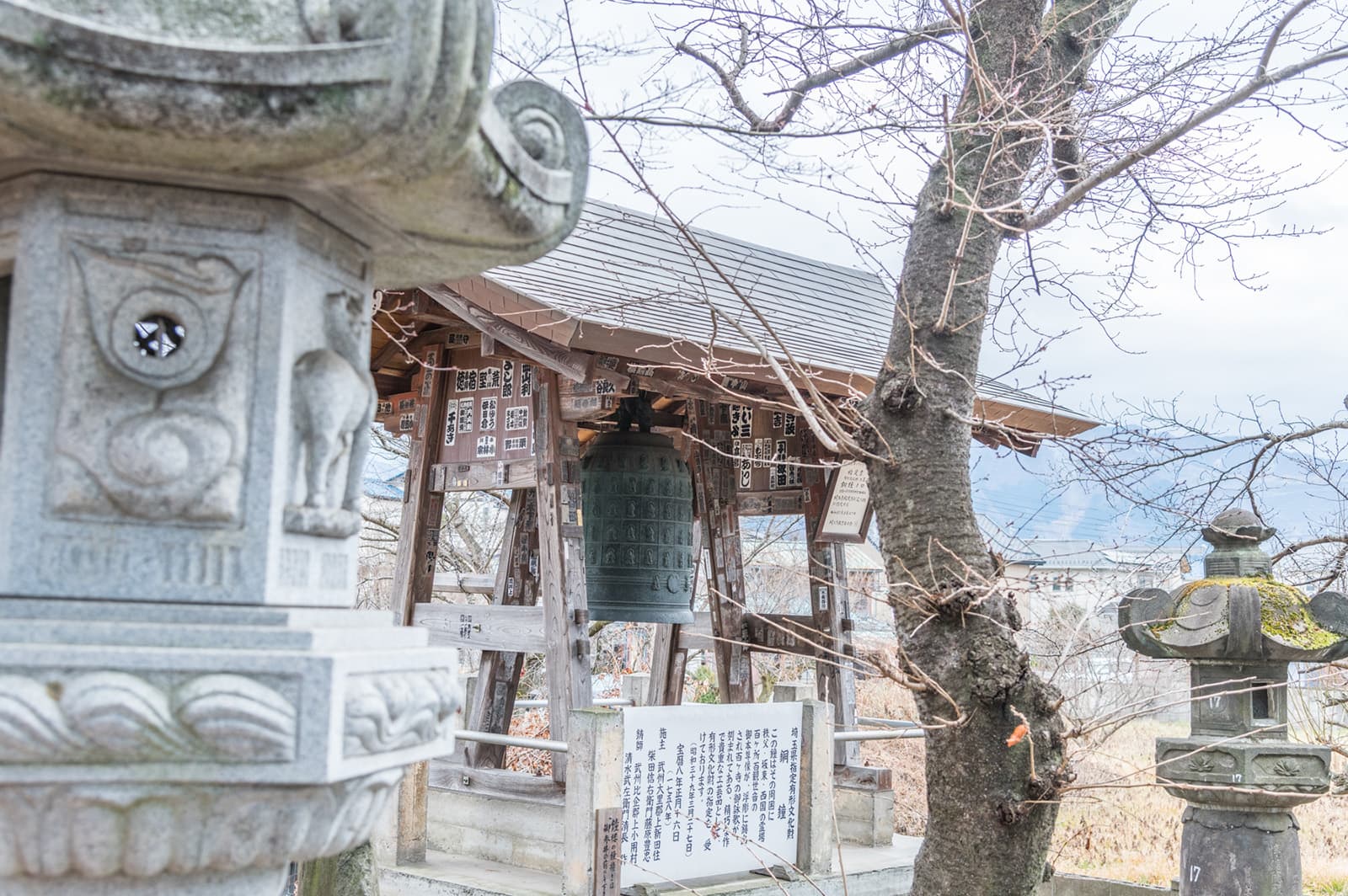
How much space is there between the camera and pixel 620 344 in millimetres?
6094

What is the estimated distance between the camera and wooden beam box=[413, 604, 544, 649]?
7164 millimetres

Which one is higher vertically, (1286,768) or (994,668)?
(994,668)

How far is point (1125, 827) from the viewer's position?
38.1 feet

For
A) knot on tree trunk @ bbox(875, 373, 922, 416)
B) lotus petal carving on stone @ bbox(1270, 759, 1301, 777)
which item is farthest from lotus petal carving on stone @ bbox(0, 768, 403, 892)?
lotus petal carving on stone @ bbox(1270, 759, 1301, 777)

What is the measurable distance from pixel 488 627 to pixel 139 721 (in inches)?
214

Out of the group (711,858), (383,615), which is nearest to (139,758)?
(383,615)

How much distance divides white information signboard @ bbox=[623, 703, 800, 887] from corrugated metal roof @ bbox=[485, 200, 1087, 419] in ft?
6.65

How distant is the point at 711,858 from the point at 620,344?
2816 mm

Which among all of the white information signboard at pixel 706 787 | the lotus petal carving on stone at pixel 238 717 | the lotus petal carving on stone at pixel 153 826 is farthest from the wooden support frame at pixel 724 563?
the lotus petal carving on stone at pixel 238 717

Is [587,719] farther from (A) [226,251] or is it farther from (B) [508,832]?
(A) [226,251]

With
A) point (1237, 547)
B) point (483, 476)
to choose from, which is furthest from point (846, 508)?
point (1237, 547)

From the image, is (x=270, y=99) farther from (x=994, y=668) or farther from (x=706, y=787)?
(x=706, y=787)

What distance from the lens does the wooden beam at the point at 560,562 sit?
21.9 feet

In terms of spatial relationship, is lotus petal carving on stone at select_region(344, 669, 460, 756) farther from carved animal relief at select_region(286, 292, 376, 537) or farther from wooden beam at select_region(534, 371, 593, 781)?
wooden beam at select_region(534, 371, 593, 781)
